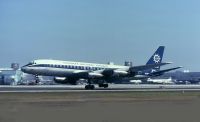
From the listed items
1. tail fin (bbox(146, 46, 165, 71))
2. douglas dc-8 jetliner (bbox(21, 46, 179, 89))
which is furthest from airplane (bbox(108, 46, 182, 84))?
douglas dc-8 jetliner (bbox(21, 46, 179, 89))

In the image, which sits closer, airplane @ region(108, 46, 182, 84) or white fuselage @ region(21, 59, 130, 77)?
white fuselage @ region(21, 59, 130, 77)

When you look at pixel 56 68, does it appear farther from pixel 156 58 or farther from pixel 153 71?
pixel 156 58

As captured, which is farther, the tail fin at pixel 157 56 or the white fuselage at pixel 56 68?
the tail fin at pixel 157 56

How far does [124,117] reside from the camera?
20.3 metres

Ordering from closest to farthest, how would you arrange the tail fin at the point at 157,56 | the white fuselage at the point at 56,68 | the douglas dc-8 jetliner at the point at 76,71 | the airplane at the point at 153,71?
the white fuselage at the point at 56,68, the douglas dc-8 jetliner at the point at 76,71, the airplane at the point at 153,71, the tail fin at the point at 157,56

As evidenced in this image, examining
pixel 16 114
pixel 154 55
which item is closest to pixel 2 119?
pixel 16 114

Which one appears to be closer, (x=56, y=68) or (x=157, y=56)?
(x=56, y=68)

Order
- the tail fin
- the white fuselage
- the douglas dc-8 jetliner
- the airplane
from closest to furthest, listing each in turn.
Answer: the white fuselage
the douglas dc-8 jetliner
the airplane
the tail fin

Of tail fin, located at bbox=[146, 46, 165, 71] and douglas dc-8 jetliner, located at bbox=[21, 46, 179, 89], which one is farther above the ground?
tail fin, located at bbox=[146, 46, 165, 71]

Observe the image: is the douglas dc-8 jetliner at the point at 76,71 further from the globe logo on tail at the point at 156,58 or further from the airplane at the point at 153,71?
the globe logo on tail at the point at 156,58

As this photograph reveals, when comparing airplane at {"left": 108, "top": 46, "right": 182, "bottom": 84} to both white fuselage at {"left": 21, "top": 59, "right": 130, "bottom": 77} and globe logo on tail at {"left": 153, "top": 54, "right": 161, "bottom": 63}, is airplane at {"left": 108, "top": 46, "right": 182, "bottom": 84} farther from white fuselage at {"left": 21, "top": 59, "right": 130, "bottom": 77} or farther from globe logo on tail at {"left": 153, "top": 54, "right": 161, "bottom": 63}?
white fuselage at {"left": 21, "top": 59, "right": 130, "bottom": 77}

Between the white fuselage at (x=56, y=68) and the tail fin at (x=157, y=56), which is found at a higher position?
the tail fin at (x=157, y=56)

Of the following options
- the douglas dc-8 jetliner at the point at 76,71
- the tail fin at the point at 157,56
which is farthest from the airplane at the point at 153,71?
the douglas dc-8 jetliner at the point at 76,71

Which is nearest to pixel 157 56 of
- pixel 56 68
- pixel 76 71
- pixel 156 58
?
pixel 156 58
